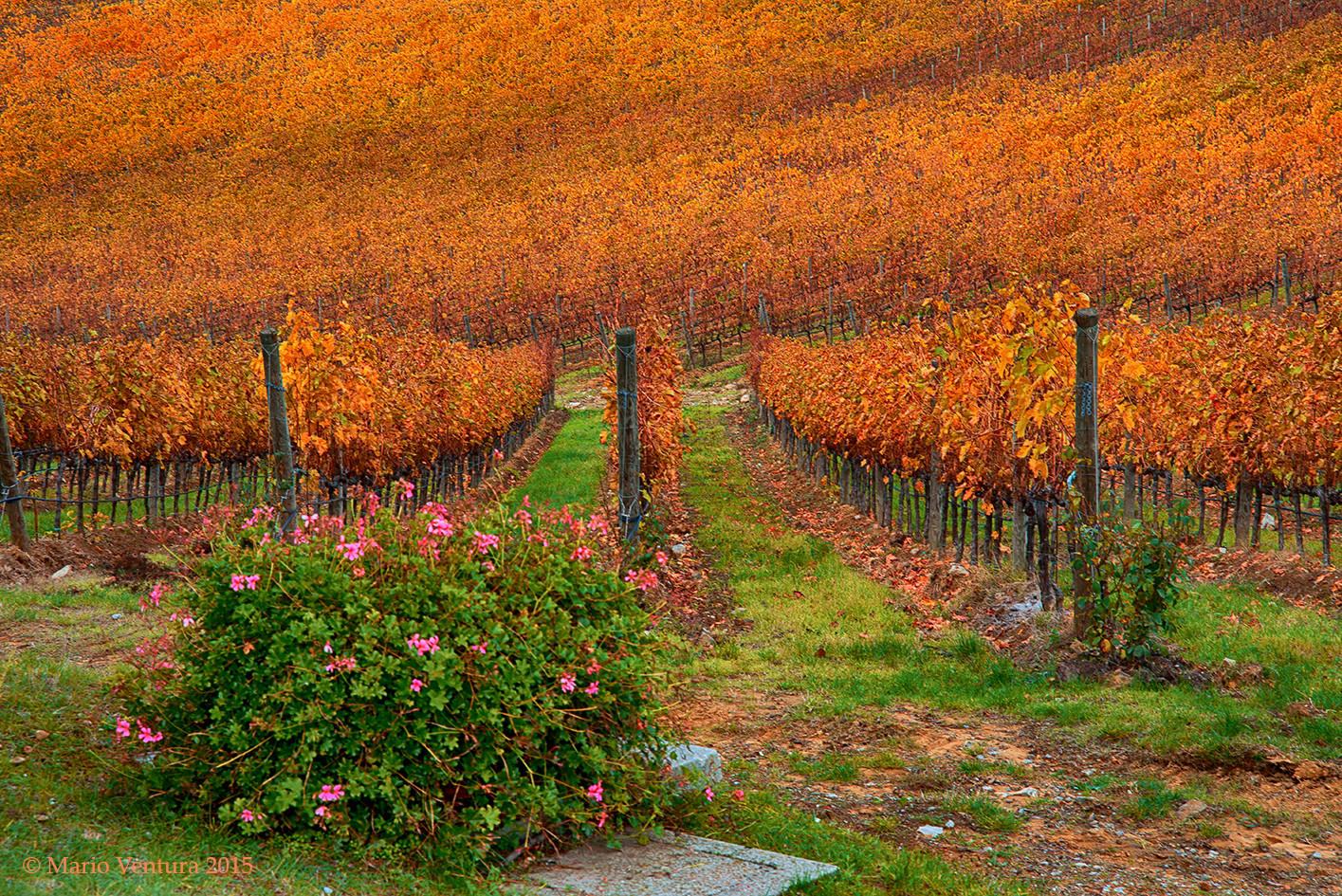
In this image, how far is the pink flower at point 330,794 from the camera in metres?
3.95

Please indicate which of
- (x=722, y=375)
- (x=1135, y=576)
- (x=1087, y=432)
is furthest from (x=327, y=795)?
(x=722, y=375)

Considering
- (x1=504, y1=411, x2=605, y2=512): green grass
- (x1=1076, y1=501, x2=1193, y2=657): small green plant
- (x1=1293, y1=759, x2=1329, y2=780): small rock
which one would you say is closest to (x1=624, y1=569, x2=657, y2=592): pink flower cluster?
(x1=1293, y1=759, x2=1329, y2=780): small rock

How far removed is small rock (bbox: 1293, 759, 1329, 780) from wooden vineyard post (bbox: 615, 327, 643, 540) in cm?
461

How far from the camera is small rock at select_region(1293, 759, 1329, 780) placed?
5391 mm

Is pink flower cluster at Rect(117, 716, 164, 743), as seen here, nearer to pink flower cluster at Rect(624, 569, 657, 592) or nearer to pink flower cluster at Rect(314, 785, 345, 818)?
pink flower cluster at Rect(314, 785, 345, 818)

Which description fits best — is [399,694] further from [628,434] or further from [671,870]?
[628,434]

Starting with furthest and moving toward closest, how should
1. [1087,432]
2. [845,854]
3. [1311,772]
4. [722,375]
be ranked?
[722,375], [1087,432], [1311,772], [845,854]

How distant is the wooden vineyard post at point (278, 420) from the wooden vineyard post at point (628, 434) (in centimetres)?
245

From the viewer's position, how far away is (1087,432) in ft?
24.3

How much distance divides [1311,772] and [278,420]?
6766mm

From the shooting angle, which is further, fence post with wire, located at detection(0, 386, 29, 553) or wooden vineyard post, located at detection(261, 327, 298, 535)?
fence post with wire, located at detection(0, 386, 29, 553)

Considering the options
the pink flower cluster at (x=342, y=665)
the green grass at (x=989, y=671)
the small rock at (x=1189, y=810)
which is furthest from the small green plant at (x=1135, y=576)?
the pink flower cluster at (x=342, y=665)

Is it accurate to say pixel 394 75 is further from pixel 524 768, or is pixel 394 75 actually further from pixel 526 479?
pixel 524 768

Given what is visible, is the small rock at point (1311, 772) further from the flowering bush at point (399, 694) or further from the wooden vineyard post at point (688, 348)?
the wooden vineyard post at point (688, 348)
